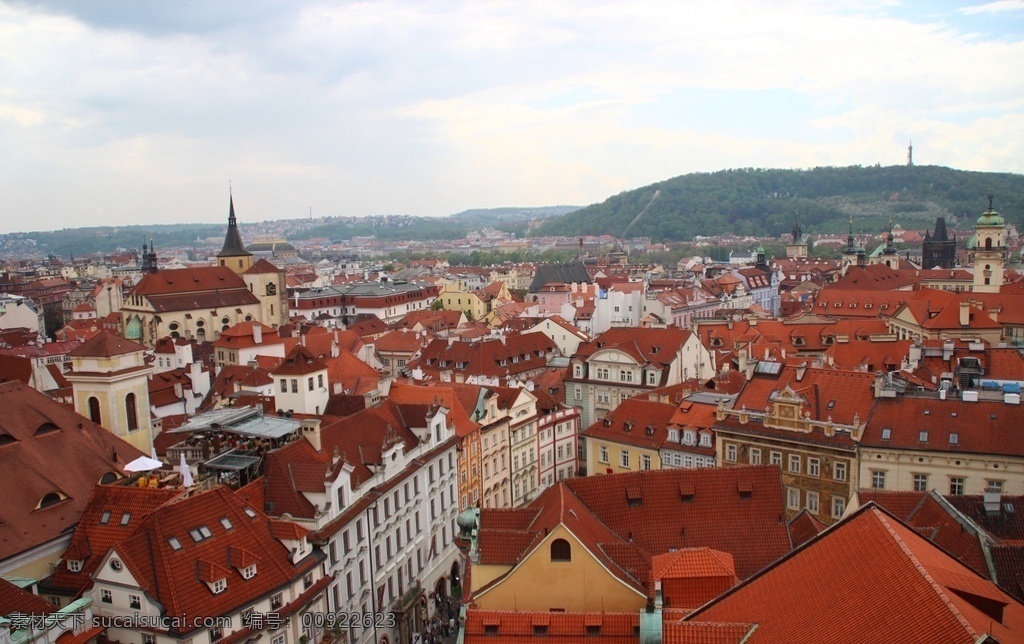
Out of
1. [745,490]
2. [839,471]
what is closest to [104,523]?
[745,490]

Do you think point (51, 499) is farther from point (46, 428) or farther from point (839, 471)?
point (839, 471)

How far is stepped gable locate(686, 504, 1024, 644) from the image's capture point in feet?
45.5

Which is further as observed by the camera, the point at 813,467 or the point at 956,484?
the point at 813,467

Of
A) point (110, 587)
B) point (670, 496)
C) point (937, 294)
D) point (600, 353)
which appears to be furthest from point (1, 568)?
point (937, 294)

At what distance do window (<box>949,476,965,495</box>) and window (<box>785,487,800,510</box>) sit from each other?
6.82 m

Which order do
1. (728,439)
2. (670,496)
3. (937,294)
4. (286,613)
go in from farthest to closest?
(937,294)
(728,439)
(670,496)
(286,613)

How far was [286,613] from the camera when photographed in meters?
27.6

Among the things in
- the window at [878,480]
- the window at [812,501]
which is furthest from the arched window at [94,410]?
the window at [878,480]

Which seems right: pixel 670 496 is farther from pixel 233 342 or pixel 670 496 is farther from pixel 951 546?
pixel 233 342

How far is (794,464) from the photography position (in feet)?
138

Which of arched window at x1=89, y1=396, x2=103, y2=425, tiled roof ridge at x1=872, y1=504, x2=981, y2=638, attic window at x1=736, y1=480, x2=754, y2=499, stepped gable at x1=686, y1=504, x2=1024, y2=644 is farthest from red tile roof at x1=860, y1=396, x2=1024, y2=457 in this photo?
arched window at x1=89, y1=396, x2=103, y2=425

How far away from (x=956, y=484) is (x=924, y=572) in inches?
1092

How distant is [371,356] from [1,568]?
50.0 metres

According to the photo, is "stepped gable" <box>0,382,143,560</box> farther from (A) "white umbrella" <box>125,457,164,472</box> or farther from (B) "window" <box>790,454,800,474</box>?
(B) "window" <box>790,454,800,474</box>
